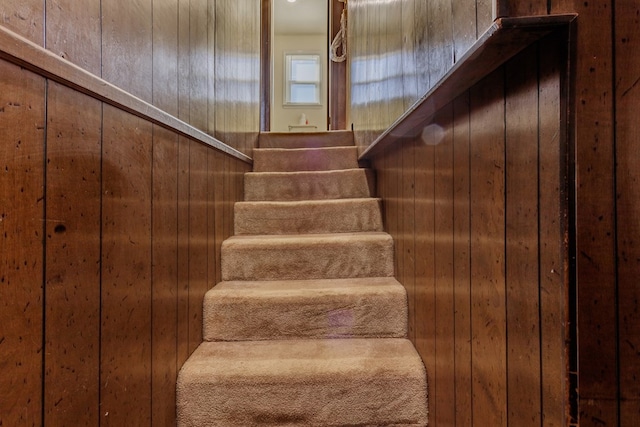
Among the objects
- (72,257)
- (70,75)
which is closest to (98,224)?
(72,257)

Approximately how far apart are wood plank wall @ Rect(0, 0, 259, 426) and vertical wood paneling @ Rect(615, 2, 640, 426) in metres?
0.82

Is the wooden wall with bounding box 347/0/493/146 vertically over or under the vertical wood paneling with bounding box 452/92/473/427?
over

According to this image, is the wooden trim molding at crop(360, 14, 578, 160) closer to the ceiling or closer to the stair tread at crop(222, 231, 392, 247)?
the stair tread at crop(222, 231, 392, 247)

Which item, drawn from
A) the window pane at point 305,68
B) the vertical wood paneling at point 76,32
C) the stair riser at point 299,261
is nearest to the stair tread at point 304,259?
the stair riser at point 299,261

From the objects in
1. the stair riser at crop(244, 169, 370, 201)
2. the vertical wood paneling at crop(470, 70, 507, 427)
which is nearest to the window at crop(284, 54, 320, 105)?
the stair riser at crop(244, 169, 370, 201)

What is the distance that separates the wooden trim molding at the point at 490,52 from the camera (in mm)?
473

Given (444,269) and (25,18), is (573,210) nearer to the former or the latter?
(444,269)

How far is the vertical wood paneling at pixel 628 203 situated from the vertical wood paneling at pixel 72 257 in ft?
2.70

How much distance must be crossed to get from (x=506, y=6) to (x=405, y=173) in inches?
33.5

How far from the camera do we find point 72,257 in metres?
0.60

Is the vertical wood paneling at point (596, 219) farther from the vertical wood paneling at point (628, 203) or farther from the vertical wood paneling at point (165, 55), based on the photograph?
the vertical wood paneling at point (165, 55)

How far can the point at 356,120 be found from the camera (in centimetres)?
266

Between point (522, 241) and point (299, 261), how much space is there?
101cm

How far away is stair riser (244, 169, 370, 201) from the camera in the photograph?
1990 millimetres
